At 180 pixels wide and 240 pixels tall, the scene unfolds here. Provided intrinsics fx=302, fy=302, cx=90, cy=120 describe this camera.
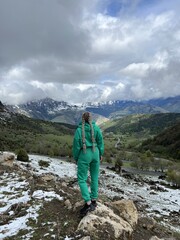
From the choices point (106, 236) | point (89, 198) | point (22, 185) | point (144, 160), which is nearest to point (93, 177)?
point (89, 198)

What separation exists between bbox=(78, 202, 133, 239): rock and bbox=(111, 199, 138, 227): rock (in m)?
1.15

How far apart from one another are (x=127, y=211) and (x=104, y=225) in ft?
8.83

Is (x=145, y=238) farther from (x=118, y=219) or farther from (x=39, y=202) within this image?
(x=39, y=202)

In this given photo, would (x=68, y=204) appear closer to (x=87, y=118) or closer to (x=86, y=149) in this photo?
(x=86, y=149)

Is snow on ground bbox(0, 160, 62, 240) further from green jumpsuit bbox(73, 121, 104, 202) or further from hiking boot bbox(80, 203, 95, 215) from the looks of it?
green jumpsuit bbox(73, 121, 104, 202)

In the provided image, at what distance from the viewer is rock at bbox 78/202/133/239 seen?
35.7ft

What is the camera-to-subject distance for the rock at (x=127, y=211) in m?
13.3

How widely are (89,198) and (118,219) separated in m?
1.44

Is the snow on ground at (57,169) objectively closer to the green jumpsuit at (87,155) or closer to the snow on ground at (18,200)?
the snow on ground at (18,200)

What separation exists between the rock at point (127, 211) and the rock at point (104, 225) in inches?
45.3

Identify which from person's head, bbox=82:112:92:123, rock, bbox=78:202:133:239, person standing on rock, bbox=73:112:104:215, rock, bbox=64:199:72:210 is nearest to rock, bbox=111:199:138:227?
rock, bbox=78:202:133:239

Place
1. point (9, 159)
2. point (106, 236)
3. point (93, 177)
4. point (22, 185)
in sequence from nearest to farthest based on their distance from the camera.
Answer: point (106, 236) < point (93, 177) < point (22, 185) < point (9, 159)

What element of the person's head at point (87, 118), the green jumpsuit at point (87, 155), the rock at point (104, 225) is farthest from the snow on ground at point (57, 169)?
the person's head at point (87, 118)

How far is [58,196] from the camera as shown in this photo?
15.5 metres
